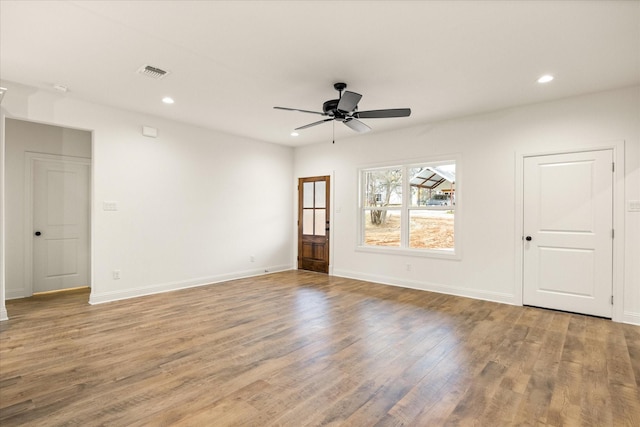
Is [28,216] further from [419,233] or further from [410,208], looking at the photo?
[419,233]

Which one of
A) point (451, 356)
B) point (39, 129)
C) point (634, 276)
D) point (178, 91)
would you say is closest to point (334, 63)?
point (178, 91)

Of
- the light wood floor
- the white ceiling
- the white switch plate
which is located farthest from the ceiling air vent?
the light wood floor

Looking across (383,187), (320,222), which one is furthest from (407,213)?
(320,222)

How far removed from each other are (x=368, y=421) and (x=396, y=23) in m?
2.87

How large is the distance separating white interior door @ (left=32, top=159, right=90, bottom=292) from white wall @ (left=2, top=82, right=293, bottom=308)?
1.74 ft

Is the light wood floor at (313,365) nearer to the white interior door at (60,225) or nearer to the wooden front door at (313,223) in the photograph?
the white interior door at (60,225)

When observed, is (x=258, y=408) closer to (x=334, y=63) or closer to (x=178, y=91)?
(x=334, y=63)

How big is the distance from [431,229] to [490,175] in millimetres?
1296

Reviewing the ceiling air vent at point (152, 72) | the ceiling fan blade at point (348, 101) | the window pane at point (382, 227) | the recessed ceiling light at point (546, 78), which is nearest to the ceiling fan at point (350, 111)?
the ceiling fan blade at point (348, 101)

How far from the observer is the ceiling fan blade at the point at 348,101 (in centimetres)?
313

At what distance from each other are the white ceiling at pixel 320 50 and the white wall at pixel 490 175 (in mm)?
331

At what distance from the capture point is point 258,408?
6.73 feet

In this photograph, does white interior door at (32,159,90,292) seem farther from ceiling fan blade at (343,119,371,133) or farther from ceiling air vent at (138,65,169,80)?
ceiling fan blade at (343,119,371,133)

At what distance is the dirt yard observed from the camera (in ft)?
17.4
